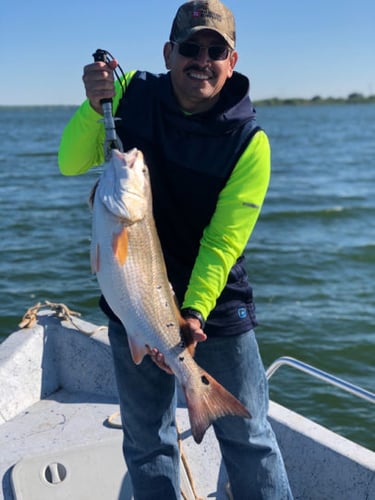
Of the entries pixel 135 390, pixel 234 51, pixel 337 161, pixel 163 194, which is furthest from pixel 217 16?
pixel 337 161

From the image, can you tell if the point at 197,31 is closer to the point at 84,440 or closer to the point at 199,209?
the point at 199,209

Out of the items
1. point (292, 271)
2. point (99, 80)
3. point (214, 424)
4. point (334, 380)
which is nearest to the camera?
point (99, 80)

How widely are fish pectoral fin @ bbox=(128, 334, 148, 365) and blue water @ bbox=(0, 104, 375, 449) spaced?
0.89 meters

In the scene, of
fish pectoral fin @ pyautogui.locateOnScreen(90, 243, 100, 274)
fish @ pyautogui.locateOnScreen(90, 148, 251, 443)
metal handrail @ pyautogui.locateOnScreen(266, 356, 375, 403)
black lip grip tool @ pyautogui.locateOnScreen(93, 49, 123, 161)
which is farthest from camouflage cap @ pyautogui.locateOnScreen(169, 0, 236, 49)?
metal handrail @ pyautogui.locateOnScreen(266, 356, 375, 403)

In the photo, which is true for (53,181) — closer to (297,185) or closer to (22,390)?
(297,185)

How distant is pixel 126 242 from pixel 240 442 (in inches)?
51.1

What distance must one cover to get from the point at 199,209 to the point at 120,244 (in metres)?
0.52

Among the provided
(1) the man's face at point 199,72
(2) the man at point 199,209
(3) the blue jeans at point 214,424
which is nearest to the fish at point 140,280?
(2) the man at point 199,209

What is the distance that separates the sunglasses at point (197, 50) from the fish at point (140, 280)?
54cm

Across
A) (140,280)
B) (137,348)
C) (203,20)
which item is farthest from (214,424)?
(203,20)

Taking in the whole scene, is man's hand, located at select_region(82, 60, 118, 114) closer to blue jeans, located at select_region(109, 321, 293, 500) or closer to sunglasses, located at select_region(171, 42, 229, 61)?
sunglasses, located at select_region(171, 42, 229, 61)

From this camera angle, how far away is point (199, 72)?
10.4ft

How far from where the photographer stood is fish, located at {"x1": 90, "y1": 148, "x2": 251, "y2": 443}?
3.06 meters

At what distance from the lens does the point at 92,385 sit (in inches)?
224
